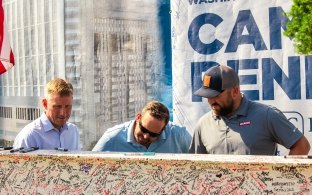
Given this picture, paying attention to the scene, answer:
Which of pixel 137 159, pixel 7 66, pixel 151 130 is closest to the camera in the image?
pixel 137 159

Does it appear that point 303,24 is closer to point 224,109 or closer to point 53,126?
point 224,109

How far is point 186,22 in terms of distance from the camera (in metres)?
4.37

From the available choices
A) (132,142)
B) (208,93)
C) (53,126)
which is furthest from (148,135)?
(53,126)

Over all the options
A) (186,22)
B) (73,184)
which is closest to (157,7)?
(186,22)

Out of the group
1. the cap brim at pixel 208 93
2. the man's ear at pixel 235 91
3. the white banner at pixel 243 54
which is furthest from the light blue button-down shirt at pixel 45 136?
the white banner at pixel 243 54

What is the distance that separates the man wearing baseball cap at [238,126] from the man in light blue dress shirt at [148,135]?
0.17m

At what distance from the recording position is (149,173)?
222cm

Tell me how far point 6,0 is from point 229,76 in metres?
2.56

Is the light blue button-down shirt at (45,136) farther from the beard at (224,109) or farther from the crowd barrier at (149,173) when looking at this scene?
the beard at (224,109)

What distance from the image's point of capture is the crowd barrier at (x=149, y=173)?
2.02 meters

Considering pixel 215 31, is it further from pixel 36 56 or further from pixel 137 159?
pixel 137 159

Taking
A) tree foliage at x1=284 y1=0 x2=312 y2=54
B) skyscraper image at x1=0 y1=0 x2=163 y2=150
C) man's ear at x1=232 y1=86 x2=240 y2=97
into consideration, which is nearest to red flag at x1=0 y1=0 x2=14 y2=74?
skyscraper image at x1=0 y1=0 x2=163 y2=150

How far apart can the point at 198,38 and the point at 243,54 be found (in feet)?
1.20

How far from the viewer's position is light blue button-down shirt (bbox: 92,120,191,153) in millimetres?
3148
